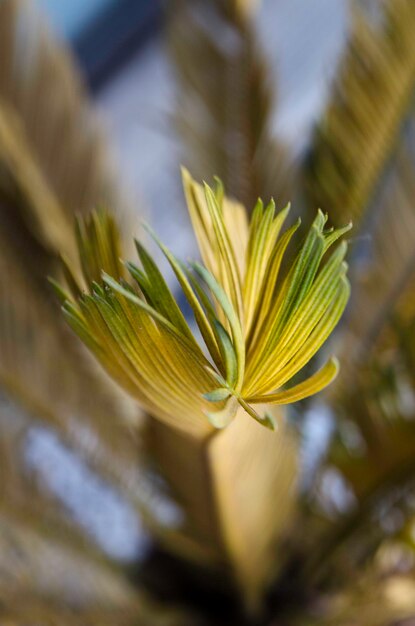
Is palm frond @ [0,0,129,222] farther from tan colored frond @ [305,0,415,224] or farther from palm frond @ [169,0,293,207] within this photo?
tan colored frond @ [305,0,415,224]

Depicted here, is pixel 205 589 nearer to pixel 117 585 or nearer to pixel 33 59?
pixel 117 585

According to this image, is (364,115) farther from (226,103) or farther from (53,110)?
(53,110)

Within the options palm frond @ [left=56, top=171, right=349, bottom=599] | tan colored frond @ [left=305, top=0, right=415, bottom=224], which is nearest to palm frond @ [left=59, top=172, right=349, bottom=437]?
palm frond @ [left=56, top=171, right=349, bottom=599]

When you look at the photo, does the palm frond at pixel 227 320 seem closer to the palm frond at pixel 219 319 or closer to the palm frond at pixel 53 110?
the palm frond at pixel 219 319

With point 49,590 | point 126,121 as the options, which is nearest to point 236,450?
point 49,590

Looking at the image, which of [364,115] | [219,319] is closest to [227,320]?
[219,319]
